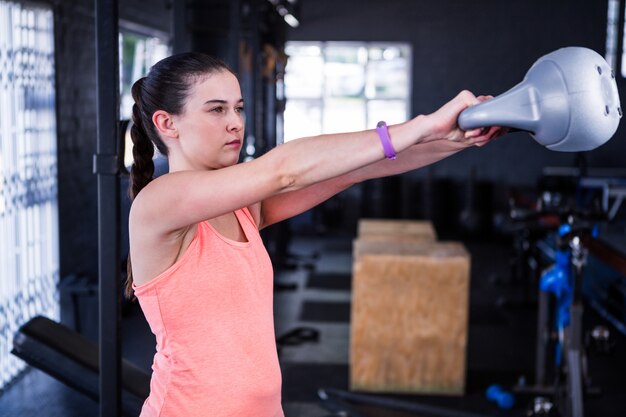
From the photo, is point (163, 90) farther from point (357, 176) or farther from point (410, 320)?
point (410, 320)

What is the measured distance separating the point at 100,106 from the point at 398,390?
2482 mm

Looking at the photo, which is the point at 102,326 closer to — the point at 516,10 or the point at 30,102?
the point at 30,102

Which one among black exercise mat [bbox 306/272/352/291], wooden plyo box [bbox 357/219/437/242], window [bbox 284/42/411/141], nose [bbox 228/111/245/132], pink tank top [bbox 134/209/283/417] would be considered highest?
window [bbox 284/42/411/141]

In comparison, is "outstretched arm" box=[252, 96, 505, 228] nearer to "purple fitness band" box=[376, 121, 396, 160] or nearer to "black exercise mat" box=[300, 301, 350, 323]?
"purple fitness band" box=[376, 121, 396, 160]

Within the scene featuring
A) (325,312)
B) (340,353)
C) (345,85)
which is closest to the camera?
(340,353)

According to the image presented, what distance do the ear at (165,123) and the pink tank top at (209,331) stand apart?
0.18 m

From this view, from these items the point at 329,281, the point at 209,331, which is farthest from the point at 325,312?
the point at 209,331

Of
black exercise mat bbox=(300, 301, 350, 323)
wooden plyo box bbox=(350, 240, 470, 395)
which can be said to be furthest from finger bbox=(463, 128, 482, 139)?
black exercise mat bbox=(300, 301, 350, 323)

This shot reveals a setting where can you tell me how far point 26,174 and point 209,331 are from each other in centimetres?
300

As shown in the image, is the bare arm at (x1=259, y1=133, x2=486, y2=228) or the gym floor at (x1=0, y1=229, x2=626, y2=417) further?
the gym floor at (x1=0, y1=229, x2=626, y2=417)

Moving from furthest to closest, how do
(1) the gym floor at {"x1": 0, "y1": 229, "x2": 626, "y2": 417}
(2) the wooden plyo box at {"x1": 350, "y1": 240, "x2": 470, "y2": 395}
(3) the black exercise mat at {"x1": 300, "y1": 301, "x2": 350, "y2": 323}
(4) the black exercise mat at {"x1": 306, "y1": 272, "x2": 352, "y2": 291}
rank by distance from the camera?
(4) the black exercise mat at {"x1": 306, "y1": 272, "x2": 352, "y2": 291} → (3) the black exercise mat at {"x1": 300, "y1": 301, "x2": 350, "y2": 323} → (2) the wooden plyo box at {"x1": 350, "y1": 240, "x2": 470, "y2": 395} → (1) the gym floor at {"x1": 0, "y1": 229, "x2": 626, "y2": 417}

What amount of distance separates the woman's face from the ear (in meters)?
0.01

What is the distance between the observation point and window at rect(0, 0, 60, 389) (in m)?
3.72

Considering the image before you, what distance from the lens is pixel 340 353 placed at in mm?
4629
